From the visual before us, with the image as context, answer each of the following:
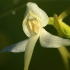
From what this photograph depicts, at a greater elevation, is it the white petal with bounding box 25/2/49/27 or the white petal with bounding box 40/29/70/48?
the white petal with bounding box 25/2/49/27

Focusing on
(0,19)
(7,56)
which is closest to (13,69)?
(7,56)

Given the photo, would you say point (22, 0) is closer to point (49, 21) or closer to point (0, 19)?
point (0, 19)

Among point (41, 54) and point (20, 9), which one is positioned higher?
point (20, 9)

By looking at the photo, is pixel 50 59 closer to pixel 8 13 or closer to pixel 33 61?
pixel 33 61

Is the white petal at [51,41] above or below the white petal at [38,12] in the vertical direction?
below

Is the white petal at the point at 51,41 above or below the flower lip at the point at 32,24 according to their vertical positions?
below

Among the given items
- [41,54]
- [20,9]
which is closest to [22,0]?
[20,9]

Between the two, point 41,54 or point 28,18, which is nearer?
point 28,18

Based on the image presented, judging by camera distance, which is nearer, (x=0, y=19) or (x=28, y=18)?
(x=28, y=18)

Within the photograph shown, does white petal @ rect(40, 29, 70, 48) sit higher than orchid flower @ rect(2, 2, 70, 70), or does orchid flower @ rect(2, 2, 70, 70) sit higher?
orchid flower @ rect(2, 2, 70, 70)
